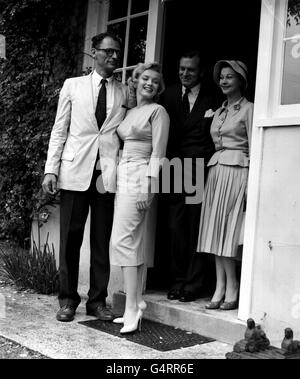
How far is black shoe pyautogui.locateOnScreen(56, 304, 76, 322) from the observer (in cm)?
411

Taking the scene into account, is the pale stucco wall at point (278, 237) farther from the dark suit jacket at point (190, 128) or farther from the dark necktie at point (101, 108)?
the dark necktie at point (101, 108)

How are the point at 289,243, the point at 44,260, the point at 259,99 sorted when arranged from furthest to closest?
1. the point at 44,260
2. the point at 259,99
3. the point at 289,243

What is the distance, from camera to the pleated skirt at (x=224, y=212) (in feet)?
12.9

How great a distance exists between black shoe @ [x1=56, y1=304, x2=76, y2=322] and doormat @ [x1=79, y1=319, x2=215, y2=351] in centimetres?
11

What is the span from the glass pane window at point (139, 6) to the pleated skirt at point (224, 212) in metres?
1.70

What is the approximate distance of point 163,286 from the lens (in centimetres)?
477

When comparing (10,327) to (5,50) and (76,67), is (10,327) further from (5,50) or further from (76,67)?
(5,50)

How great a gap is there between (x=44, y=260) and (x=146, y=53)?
82.5 inches

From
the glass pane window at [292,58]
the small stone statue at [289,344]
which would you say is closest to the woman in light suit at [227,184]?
the glass pane window at [292,58]

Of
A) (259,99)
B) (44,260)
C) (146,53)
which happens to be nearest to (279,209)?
(259,99)

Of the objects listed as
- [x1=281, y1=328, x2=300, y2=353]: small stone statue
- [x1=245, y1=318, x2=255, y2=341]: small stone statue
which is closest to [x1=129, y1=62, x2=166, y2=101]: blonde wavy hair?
[x1=245, y1=318, x2=255, y2=341]: small stone statue

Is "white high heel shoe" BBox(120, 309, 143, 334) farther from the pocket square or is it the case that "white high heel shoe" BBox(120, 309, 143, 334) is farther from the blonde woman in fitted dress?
the pocket square

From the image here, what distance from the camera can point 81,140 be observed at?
415 cm

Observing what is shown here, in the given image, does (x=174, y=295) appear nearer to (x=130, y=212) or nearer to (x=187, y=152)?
(x=130, y=212)
